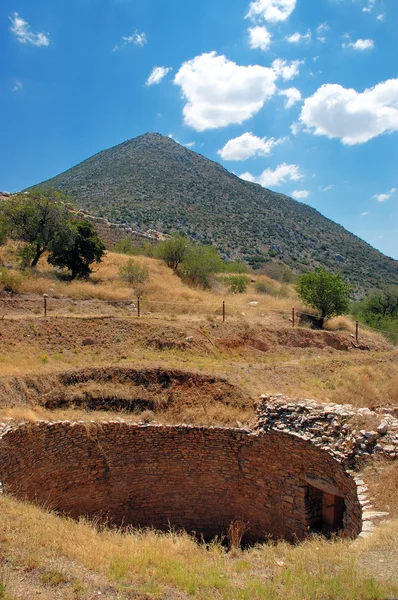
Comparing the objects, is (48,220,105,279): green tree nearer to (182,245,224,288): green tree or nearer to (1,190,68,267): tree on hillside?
(1,190,68,267): tree on hillside

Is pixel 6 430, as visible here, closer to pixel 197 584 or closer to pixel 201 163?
pixel 197 584

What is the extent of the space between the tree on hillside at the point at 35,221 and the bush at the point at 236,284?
10757 mm

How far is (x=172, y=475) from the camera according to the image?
10.7m

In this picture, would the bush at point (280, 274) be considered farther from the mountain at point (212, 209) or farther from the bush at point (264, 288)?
the bush at point (264, 288)

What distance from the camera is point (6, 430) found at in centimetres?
951

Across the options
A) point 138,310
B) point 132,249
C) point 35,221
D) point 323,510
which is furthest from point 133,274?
point 323,510

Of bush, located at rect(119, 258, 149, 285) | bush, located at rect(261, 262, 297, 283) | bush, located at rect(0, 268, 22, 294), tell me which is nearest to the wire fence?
bush, located at rect(0, 268, 22, 294)

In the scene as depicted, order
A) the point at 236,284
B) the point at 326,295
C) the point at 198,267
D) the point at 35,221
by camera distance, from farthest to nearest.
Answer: the point at 236,284
the point at 198,267
the point at 35,221
the point at 326,295

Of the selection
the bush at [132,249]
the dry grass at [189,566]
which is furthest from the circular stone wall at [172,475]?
the bush at [132,249]

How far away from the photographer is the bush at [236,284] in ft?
92.7

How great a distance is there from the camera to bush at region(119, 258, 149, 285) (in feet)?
78.1

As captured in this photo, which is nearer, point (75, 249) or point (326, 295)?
point (326, 295)

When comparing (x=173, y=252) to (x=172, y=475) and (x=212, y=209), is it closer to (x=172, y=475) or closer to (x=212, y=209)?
(x=172, y=475)

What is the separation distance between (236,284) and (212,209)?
108 feet
